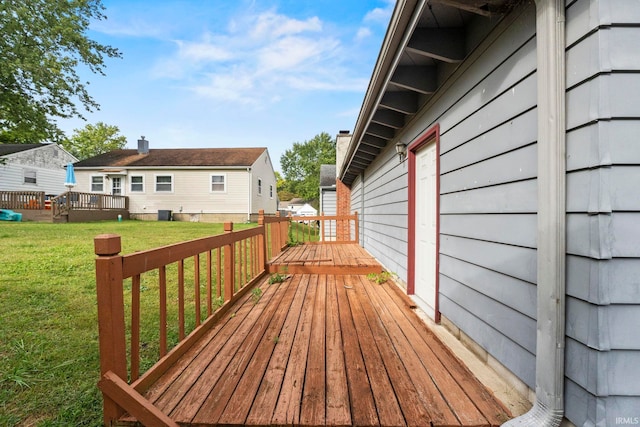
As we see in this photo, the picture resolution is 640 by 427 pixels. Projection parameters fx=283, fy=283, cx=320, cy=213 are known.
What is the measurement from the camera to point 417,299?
3.13 m

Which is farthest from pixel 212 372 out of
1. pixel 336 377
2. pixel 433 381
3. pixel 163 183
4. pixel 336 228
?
pixel 163 183

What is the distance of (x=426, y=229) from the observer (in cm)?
301

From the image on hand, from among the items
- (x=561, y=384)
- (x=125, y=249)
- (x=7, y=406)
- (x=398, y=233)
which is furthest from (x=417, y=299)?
(x=125, y=249)

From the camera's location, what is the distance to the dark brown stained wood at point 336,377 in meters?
1.39

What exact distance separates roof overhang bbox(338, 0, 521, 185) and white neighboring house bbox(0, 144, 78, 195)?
1967cm

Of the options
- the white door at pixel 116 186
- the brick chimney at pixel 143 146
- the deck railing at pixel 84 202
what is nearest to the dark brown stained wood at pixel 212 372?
the deck railing at pixel 84 202

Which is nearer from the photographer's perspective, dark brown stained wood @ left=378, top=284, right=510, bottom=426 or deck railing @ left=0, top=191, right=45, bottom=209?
dark brown stained wood @ left=378, top=284, right=510, bottom=426

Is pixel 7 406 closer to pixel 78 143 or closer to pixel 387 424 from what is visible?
pixel 387 424

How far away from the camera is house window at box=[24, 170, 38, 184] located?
664 inches

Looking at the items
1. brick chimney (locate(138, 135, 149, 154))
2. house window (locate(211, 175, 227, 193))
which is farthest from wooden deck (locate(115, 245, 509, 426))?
brick chimney (locate(138, 135, 149, 154))

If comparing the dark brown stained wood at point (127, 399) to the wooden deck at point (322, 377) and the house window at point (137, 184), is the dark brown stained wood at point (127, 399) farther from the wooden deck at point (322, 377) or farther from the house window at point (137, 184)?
the house window at point (137, 184)

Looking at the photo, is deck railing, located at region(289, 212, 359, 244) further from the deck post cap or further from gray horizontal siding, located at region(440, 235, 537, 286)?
the deck post cap

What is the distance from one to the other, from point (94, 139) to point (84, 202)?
30.1 meters

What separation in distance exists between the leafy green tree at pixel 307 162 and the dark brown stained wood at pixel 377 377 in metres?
42.3
